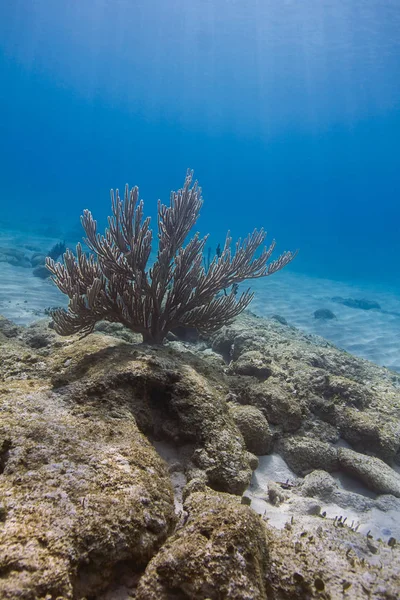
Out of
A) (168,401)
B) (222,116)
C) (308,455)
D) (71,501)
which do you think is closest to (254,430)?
(308,455)

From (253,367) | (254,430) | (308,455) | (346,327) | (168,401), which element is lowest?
(308,455)

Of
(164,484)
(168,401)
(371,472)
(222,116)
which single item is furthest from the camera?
(222,116)

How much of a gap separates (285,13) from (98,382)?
4225 centimetres

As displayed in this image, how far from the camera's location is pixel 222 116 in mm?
85938

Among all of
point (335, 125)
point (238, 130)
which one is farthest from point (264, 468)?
point (238, 130)

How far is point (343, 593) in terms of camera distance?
4.98 ft

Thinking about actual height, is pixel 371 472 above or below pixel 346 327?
below

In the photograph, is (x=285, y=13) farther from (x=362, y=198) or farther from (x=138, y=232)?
(x=362, y=198)

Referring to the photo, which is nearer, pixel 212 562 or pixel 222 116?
pixel 212 562

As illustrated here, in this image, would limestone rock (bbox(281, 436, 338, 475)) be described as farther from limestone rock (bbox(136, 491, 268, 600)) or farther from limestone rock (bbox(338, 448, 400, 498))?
limestone rock (bbox(136, 491, 268, 600))

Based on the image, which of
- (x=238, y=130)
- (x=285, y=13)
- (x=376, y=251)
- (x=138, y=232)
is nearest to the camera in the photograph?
(x=138, y=232)

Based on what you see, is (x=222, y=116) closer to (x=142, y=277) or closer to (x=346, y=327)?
(x=346, y=327)

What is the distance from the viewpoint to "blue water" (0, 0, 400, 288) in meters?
36.7

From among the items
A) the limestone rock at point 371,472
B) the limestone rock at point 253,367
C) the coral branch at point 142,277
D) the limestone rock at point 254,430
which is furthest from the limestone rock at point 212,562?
the limestone rock at point 253,367
